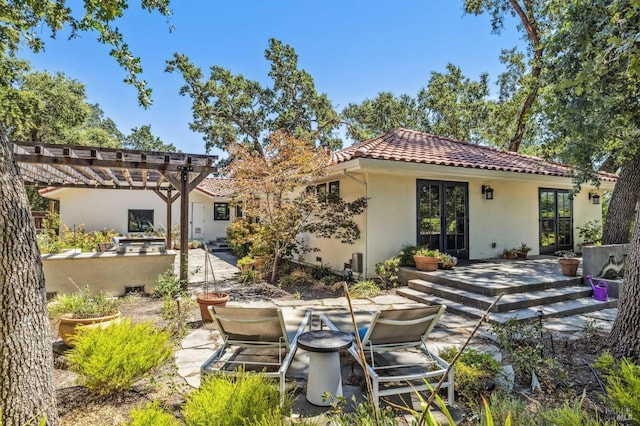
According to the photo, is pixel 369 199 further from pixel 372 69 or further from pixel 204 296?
pixel 372 69

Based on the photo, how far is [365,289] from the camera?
7.58m

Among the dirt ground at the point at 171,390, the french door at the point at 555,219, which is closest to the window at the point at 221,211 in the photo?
the french door at the point at 555,219

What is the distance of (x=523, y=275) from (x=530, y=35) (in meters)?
11.7

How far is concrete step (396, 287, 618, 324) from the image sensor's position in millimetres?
5613

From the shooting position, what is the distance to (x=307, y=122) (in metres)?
20.3

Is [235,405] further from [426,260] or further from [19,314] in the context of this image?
[426,260]

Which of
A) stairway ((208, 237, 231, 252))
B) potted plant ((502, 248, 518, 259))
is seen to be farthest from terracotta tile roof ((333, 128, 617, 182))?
stairway ((208, 237, 231, 252))

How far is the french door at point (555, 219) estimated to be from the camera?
1149 cm

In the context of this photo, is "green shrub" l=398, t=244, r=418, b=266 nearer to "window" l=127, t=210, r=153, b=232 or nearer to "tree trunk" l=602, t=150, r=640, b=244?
"tree trunk" l=602, t=150, r=640, b=244

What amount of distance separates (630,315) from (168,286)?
290 inches

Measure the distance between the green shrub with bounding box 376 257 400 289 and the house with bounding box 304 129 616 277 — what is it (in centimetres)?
41

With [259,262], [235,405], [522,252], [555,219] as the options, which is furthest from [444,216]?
[235,405]

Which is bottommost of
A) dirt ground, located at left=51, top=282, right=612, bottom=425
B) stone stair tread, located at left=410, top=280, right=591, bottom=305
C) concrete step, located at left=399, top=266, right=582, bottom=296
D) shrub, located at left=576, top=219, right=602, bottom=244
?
dirt ground, located at left=51, top=282, right=612, bottom=425

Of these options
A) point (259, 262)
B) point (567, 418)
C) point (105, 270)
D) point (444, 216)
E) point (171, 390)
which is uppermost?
point (444, 216)
